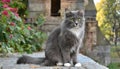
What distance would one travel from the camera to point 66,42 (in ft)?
22.7

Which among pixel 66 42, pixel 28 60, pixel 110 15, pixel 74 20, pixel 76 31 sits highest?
pixel 74 20

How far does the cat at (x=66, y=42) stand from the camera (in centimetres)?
683

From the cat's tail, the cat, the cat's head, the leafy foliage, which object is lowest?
the leafy foliage

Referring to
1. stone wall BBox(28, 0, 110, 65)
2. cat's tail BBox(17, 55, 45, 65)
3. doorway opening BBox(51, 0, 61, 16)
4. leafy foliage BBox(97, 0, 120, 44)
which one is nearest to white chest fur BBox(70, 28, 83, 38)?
cat's tail BBox(17, 55, 45, 65)

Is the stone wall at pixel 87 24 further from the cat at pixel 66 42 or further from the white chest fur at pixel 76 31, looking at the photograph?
the white chest fur at pixel 76 31

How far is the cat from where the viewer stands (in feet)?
22.4

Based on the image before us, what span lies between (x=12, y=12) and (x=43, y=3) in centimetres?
735

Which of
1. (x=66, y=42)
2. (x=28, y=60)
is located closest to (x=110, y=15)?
(x=28, y=60)

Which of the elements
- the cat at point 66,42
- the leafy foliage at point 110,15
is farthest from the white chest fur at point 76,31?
the leafy foliage at point 110,15

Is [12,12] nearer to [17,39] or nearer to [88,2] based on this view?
[17,39]

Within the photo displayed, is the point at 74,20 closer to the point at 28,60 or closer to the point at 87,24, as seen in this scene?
the point at 28,60

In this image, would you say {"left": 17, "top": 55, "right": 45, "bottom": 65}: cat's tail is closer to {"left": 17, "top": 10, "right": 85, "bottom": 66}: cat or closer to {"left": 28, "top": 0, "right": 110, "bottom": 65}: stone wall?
{"left": 17, "top": 10, "right": 85, "bottom": 66}: cat

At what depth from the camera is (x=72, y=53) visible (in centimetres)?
707

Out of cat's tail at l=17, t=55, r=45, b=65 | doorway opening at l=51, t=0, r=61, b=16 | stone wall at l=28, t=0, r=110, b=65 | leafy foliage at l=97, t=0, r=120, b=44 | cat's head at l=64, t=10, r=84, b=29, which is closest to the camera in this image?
cat's head at l=64, t=10, r=84, b=29
